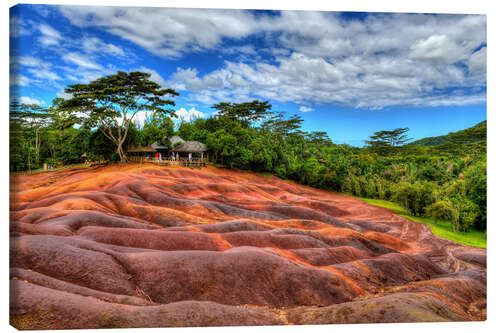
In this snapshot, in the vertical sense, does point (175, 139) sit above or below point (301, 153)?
above

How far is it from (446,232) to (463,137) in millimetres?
3143

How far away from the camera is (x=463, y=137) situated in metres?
7.39

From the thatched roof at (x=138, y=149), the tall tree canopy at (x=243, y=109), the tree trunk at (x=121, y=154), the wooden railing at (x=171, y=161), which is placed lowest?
the wooden railing at (x=171, y=161)

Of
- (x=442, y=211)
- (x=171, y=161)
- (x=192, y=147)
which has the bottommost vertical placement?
(x=442, y=211)

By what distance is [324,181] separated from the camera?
14.2m

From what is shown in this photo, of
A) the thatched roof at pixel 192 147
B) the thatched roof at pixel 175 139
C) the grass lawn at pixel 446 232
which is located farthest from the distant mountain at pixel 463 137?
the thatched roof at pixel 175 139

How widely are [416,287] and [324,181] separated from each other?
9.17 metres

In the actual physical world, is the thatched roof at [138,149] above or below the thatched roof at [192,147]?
below

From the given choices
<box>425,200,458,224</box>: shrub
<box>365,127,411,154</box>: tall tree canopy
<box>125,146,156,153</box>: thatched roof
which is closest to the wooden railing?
<box>125,146,156,153</box>: thatched roof

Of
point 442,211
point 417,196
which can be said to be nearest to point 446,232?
point 442,211

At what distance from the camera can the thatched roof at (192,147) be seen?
566 inches

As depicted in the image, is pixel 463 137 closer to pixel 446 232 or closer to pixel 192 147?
pixel 446 232

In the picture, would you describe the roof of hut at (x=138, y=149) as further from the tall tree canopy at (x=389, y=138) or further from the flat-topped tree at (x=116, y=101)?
the tall tree canopy at (x=389, y=138)

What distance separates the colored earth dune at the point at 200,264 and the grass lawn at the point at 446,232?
0.78 feet
